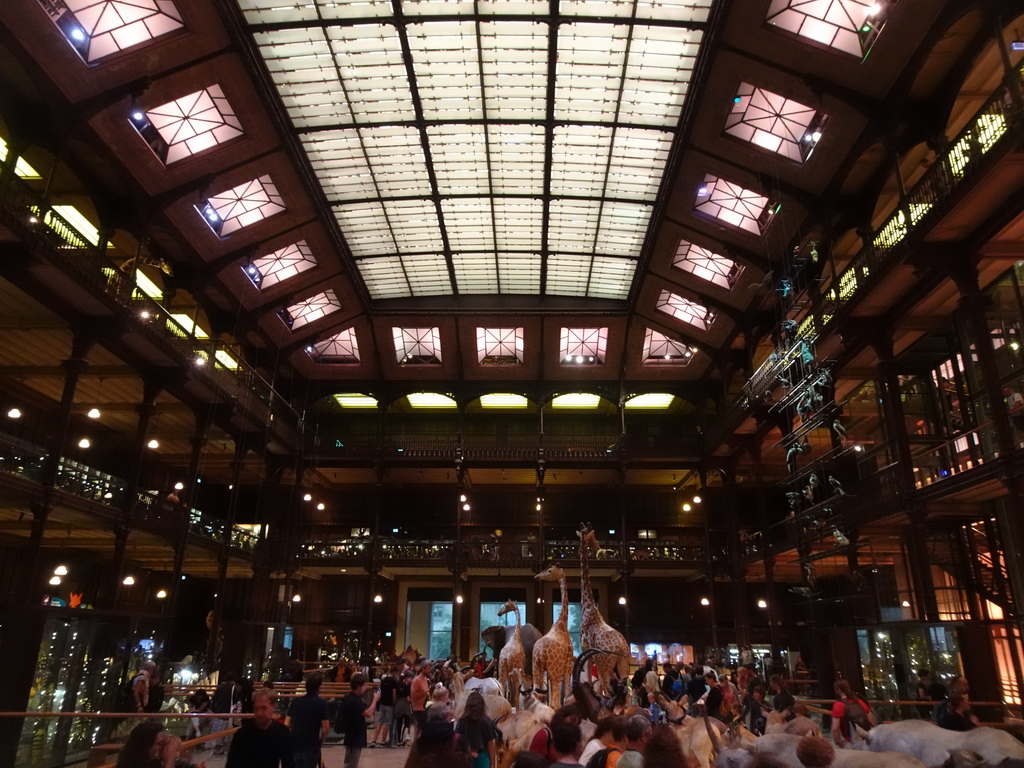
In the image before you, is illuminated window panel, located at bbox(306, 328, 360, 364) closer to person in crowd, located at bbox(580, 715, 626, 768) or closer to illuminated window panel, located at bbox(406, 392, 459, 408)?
illuminated window panel, located at bbox(406, 392, 459, 408)

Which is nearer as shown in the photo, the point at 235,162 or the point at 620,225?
the point at 235,162

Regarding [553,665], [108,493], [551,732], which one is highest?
[108,493]

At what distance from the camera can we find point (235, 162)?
19.7 meters

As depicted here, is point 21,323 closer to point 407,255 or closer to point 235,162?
point 235,162

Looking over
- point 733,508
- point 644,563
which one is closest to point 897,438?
point 733,508

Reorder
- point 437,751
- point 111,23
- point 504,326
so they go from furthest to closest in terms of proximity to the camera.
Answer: point 504,326
point 111,23
point 437,751

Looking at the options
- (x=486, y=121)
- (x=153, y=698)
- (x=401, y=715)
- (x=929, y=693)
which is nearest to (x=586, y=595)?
(x=401, y=715)

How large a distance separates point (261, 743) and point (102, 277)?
15.3m

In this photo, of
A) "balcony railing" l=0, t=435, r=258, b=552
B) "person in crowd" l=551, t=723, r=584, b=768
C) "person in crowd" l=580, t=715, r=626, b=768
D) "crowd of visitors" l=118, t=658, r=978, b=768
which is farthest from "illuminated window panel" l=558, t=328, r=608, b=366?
"person in crowd" l=551, t=723, r=584, b=768

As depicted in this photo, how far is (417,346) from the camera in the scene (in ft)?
102

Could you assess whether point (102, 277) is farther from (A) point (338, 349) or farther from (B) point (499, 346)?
(B) point (499, 346)

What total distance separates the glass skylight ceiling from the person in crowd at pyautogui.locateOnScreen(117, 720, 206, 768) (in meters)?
16.9

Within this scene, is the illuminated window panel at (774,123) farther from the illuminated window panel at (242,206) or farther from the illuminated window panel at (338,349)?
the illuminated window panel at (338,349)

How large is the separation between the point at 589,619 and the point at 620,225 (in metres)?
16.0
